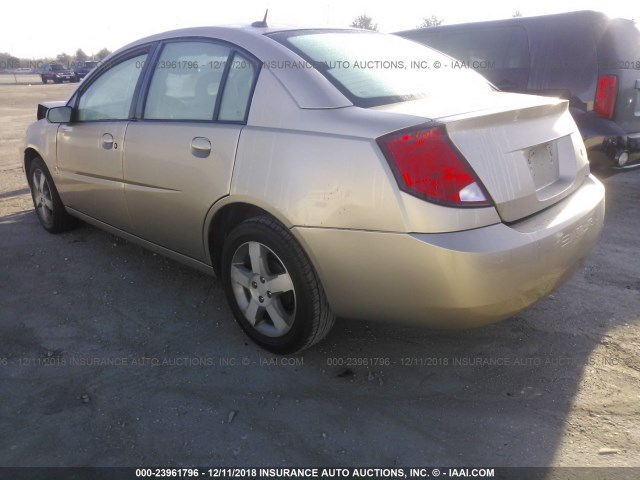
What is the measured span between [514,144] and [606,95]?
297 centimetres

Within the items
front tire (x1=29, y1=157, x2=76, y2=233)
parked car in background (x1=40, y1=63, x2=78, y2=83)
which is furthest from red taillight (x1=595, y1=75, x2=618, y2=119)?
parked car in background (x1=40, y1=63, x2=78, y2=83)

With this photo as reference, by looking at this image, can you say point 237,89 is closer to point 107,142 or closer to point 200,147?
point 200,147

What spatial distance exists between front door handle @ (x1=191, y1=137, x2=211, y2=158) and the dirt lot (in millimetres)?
1021

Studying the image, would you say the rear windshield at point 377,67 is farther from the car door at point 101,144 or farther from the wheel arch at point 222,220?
the car door at point 101,144

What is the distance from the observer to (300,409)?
2369mm

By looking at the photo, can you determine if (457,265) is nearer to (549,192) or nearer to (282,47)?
(549,192)

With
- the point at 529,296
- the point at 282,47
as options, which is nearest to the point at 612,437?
the point at 529,296

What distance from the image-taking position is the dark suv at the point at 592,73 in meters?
4.57

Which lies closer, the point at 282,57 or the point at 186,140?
the point at 282,57

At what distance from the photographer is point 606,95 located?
15.0 ft

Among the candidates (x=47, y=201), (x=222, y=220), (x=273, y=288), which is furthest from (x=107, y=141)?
(x=273, y=288)

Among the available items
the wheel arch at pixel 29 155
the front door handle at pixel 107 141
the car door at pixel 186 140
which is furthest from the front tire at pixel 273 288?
the wheel arch at pixel 29 155

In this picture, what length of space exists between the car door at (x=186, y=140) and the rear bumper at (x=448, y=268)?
0.74m

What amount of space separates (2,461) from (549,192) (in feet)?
8.58
